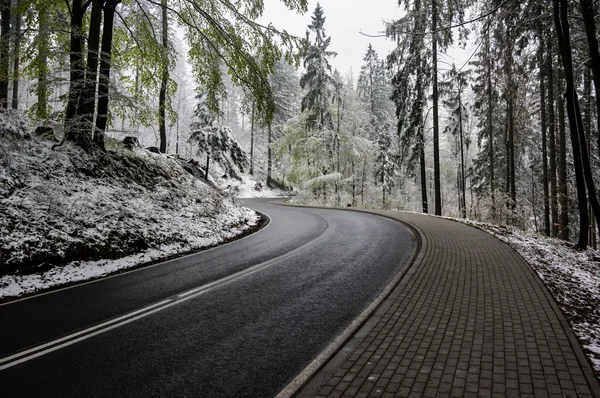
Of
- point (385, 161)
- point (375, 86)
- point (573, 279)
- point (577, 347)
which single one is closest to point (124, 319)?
point (577, 347)

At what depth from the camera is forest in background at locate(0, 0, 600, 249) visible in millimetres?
9195

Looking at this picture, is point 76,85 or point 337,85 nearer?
point 76,85

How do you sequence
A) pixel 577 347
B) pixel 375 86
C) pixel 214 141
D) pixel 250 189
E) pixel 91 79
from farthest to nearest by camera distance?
pixel 375 86
pixel 250 189
pixel 214 141
pixel 91 79
pixel 577 347

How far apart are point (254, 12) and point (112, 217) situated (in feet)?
24.2

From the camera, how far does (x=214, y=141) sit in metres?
25.1

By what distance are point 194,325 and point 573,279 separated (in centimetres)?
825

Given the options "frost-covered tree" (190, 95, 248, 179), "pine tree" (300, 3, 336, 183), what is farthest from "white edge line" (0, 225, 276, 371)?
"pine tree" (300, 3, 336, 183)

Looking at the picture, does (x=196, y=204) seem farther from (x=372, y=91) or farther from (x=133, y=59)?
(x=372, y=91)

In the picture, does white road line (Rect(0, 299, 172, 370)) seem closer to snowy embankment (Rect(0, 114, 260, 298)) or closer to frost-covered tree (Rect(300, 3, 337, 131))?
snowy embankment (Rect(0, 114, 260, 298))

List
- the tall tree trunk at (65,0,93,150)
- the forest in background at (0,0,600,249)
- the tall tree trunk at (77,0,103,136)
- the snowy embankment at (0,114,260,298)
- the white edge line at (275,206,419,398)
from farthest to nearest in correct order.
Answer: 1. the forest in background at (0,0,600,249)
2. the tall tree trunk at (77,0,103,136)
3. the tall tree trunk at (65,0,93,150)
4. the snowy embankment at (0,114,260,298)
5. the white edge line at (275,206,419,398)

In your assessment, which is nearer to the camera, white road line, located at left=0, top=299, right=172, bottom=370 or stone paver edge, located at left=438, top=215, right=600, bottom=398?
stone paver edge, located at left=438, top=215, right=600, bottom=398

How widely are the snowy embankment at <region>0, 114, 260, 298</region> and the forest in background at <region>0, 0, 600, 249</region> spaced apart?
939 millimetres

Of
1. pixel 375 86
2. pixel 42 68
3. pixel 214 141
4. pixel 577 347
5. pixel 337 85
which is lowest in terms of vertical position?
pixel 577 347

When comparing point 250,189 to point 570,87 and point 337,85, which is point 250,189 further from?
point 570,87
